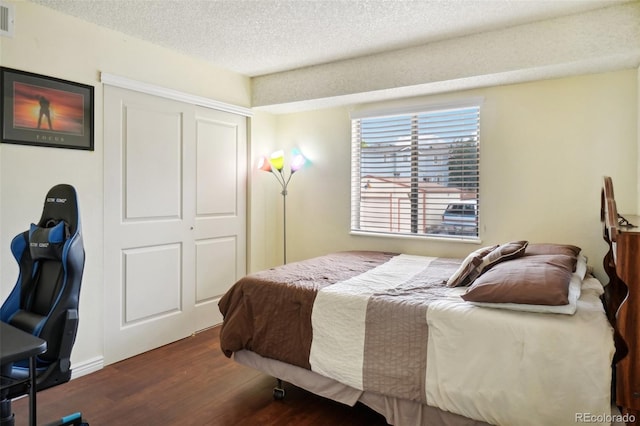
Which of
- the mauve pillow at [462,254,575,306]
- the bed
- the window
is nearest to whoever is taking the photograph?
the bed

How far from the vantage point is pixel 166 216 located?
10.8 feet

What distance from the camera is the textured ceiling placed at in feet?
8.02

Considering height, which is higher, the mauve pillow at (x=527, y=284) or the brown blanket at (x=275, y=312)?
the mauve pillow at (x=527, y=284)

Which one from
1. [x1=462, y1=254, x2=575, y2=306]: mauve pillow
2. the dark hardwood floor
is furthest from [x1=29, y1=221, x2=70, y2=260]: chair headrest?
[x1=462, y1=254, x2=575, y2=306]: mauve pillow

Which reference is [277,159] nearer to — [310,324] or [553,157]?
[310,324]

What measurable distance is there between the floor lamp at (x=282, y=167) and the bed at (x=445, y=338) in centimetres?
163

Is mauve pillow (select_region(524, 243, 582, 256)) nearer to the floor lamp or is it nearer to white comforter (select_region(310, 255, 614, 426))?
white comforter (select_region(310, 255, 614, 426))

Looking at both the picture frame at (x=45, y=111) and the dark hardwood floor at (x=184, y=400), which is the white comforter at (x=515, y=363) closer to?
the dark hardwood floor at (x=184, y=400)

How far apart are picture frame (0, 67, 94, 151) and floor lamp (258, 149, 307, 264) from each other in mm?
1681

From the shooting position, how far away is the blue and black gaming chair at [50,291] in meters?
1.72

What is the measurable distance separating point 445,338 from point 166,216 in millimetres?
2448

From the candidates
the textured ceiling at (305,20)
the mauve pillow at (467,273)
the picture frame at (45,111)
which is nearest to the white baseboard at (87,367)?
the picture frame at (45,111)

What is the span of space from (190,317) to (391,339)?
2193 mm

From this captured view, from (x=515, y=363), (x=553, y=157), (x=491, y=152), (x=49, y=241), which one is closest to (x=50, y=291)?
(x=49, y=241)
